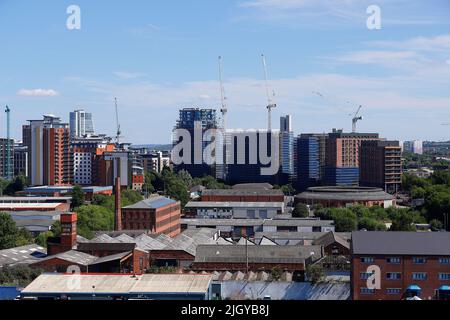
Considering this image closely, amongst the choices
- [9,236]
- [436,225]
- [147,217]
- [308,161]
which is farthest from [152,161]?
[9,236]

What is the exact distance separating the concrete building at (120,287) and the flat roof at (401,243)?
183 centimetres

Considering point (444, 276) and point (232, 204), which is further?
point (232, 204)

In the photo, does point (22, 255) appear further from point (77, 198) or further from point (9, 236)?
point (77, 198)

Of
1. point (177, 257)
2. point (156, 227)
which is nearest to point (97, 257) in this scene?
point (177, 257)

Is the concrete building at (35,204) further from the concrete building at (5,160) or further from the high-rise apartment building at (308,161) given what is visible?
the high-rise apartment building at (308,161)

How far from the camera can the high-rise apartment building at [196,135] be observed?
30.9 meters

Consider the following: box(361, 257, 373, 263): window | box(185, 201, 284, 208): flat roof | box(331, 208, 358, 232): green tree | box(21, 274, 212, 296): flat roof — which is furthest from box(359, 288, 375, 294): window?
box(185, 201, 284, 208): flat roof

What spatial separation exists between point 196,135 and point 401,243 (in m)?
24.1

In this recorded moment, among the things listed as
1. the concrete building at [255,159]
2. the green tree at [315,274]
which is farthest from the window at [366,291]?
the concrete building at [255,159]

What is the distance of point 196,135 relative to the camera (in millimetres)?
31234

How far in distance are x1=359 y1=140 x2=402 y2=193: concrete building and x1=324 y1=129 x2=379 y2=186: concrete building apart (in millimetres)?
895

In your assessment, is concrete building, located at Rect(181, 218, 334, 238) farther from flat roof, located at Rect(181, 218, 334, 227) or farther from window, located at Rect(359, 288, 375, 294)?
window, located at Rect(359, 288, 375, 294)

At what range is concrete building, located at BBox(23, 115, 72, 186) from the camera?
76.8 ft
